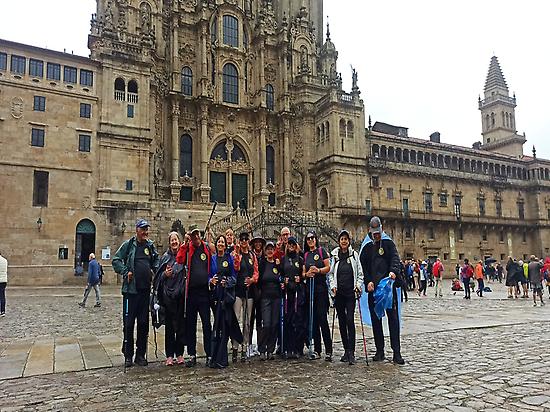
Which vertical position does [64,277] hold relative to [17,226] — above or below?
below

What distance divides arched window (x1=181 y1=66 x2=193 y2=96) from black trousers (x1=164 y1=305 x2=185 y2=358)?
37.5 meters

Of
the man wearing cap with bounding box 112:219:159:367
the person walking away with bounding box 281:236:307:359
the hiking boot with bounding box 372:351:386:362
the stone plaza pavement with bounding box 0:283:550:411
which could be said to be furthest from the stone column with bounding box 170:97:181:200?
the hiking boot with bounding box 372:351:386:362

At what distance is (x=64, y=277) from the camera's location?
3100 cm

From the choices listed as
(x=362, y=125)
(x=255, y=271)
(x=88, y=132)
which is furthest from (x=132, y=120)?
(x=255, y=271)

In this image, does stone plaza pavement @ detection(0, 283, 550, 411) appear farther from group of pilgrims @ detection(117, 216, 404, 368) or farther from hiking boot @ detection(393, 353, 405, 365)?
group of pilgrims @ detection(117, 216, 404, 368)

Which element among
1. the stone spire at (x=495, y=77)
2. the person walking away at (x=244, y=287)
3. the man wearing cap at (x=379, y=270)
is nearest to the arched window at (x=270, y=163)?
the person walking away at (x=244, y=287)

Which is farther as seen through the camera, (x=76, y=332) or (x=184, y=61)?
(x=184, y=61)

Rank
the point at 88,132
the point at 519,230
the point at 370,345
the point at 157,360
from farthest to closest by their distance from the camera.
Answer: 1. the point at 519,230
2. the point at 88,132
3. the point at 370,345
4. the point at 157,360

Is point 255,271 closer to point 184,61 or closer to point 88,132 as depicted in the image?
point 88,132

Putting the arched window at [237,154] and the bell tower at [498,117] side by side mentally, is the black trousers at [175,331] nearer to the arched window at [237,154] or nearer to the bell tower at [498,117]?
the arched window at [237,154]

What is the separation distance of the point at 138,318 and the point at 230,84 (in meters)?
40.1

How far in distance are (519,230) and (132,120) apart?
4610 cm

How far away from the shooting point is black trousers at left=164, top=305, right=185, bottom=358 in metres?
8.27

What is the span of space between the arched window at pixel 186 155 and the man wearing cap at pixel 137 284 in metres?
34.5
